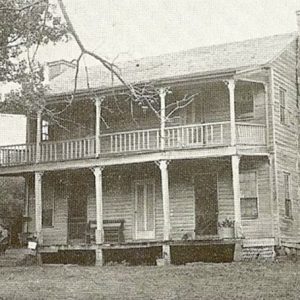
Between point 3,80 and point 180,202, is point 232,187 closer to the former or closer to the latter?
point 180,202

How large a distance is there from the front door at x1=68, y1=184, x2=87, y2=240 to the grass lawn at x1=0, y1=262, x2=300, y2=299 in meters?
7.96

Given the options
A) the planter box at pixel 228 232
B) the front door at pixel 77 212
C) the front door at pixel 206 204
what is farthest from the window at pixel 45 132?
the planter box at pixel 228 232

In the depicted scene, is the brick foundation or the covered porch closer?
the brick foundation

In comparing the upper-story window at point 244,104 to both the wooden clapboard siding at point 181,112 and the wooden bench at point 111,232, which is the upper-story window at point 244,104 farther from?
the wooden bench at point 111,232

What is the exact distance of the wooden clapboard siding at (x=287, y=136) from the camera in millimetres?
25812

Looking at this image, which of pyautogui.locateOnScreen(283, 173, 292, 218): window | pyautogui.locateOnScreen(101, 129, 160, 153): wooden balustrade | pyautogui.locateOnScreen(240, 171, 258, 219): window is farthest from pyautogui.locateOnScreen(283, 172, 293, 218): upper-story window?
pyautogui.locateOnScreen(101, 129, 160, 153): wooden balustrade

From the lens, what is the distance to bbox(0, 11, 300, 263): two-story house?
24828 mm

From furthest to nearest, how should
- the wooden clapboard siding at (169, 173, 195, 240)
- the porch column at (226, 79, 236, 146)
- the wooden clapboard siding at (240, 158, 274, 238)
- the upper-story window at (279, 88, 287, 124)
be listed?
1. the wooden clapboard siding at (169, 173, 195, 240)
2. the upper-story window at (279, 88, 287, 124)
3. the wooden clapboard siding at (240, 158, 274, 238)
4. the porch column at (226, 79, 236, 146)

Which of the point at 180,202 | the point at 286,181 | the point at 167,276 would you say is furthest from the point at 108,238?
the point at 167,276

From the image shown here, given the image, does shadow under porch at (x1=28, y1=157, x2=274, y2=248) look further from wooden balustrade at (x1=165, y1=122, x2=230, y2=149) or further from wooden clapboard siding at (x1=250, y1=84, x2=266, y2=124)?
wooden clapboard siding at (x1=250, y1=84, x2=266, y2=124)

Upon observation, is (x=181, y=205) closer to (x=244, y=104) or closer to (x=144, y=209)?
(x=144, y=209)

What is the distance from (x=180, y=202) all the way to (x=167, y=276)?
369 inches

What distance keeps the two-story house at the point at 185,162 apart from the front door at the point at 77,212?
0.04 meters

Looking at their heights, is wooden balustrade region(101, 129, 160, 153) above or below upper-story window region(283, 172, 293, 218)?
above
